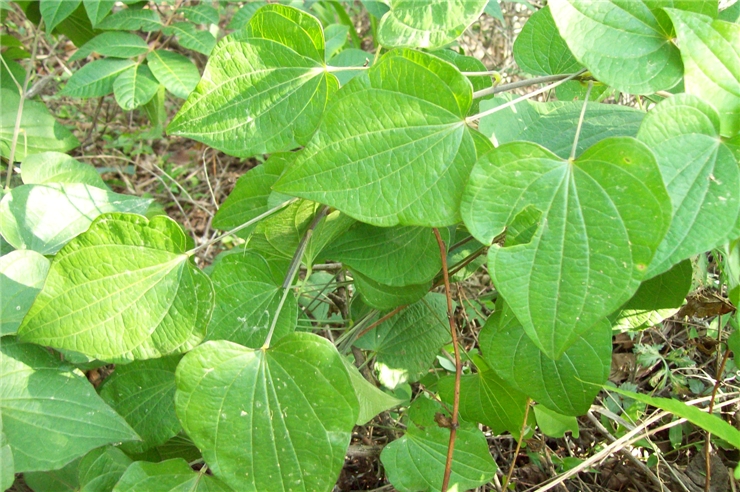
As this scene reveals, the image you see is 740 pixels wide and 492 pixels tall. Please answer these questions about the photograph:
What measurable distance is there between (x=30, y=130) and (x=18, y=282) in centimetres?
70

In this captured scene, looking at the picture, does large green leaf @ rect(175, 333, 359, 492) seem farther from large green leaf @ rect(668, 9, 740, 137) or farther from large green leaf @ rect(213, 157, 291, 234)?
large green leaf @ rect(668, 9, 740, 137)

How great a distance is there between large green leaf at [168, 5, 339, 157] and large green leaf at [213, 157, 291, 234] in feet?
0.49

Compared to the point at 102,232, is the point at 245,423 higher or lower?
lower

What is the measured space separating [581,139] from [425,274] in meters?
0.28

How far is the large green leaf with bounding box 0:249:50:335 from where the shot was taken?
89 centimetres

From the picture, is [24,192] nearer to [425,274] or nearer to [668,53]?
[425,274]

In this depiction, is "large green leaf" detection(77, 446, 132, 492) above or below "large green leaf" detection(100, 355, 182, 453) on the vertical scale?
below

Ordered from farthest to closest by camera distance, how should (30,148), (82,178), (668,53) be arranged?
(30,148) < (82,178) < (668,53)

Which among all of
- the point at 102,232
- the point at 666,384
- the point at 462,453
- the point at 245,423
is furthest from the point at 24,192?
the point at 666,384

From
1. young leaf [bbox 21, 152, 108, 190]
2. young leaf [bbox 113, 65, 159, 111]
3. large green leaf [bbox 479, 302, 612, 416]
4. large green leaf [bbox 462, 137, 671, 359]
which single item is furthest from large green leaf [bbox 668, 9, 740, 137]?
young leaf [bbox 113, 65, 159, 111]

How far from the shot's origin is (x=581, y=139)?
0.74 m

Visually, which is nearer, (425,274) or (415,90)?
(415,90)

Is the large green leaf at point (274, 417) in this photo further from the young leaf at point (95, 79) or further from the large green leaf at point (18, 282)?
the young leaf at point (95, 79)

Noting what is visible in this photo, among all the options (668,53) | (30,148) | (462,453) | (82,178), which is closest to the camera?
(668,53)
